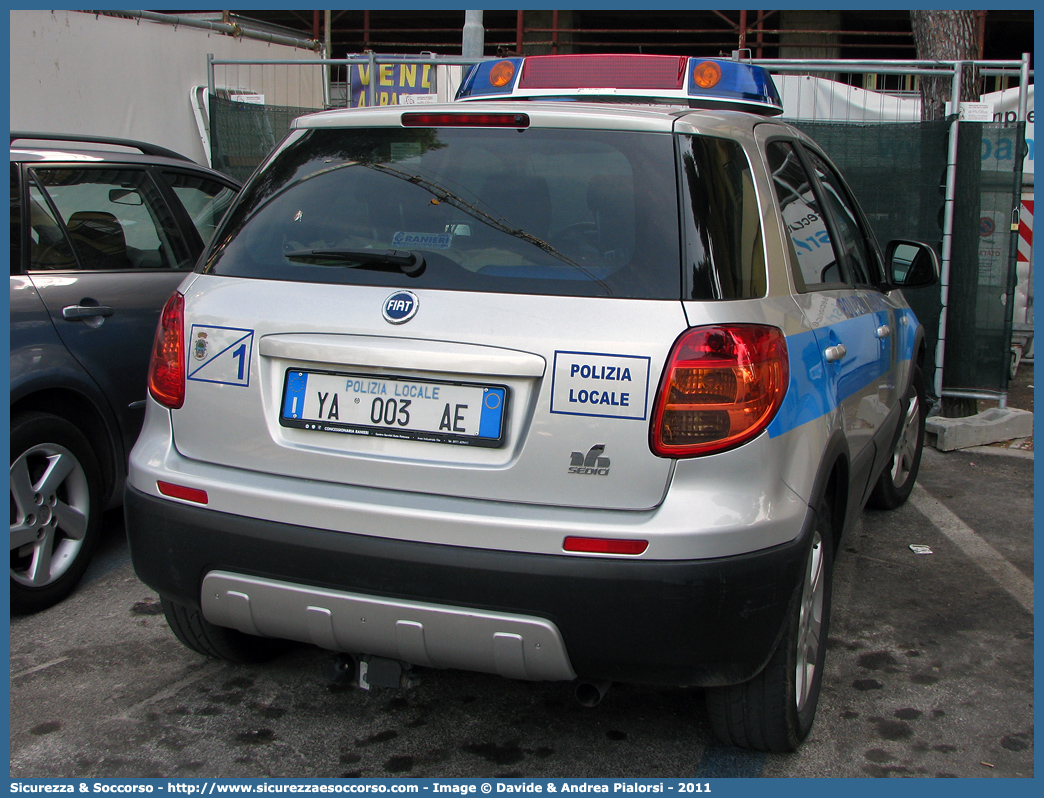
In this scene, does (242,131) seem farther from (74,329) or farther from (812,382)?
(812,382)

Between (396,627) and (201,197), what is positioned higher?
(201,197)

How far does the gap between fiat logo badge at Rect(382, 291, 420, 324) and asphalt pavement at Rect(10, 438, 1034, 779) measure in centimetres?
92

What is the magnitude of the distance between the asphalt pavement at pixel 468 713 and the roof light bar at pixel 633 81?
6.65 ft

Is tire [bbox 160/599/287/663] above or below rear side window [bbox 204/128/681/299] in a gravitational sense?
below

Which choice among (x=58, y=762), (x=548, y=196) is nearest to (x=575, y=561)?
(x=548, y=196)

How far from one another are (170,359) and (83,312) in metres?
1.42

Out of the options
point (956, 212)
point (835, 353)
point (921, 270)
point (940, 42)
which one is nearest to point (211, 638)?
point (835, 353)

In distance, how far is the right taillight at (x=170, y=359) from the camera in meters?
2.68

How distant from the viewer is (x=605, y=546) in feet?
7.49

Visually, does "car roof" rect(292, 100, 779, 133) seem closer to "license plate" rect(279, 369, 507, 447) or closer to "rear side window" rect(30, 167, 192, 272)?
"license plate" rect(279, 369, 507, 447)

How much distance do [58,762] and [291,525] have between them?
1037 millimetres

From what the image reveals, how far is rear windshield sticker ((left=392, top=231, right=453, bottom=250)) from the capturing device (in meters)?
2.54

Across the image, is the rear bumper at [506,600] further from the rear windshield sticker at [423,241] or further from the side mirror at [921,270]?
the side mirror at [921,270]

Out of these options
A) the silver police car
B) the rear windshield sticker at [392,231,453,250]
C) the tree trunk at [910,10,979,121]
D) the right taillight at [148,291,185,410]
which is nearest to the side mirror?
the silver police car
